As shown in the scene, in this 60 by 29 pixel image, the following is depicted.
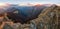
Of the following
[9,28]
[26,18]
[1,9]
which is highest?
[1,9]

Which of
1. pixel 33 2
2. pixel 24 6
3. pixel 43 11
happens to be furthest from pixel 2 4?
pixel 43 11

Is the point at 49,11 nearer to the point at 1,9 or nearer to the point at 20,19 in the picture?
the point at 20,19

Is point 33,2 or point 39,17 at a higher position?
point 33,2

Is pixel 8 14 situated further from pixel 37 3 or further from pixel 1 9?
pixel 37 3

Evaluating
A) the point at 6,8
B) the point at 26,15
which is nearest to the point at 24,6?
the point at 26,15

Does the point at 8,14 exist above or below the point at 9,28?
above

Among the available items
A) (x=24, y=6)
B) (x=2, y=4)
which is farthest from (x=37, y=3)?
(x=2, y=4)

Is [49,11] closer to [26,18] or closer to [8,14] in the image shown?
[26,18]
